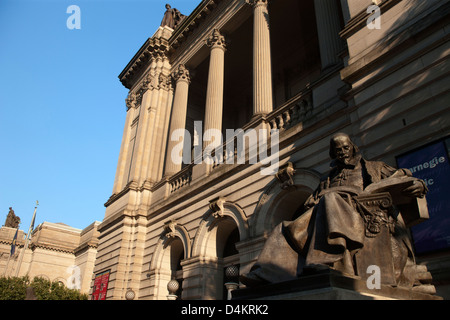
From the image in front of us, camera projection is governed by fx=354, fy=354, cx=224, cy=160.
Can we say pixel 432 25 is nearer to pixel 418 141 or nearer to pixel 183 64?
pixel 418 141

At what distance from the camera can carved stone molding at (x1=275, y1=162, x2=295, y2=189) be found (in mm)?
11445

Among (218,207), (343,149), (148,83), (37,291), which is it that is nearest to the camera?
(343,149)

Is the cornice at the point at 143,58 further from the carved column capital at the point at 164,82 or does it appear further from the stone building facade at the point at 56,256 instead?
the stone building facade at the point at 56,256

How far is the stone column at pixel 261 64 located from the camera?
580 inches

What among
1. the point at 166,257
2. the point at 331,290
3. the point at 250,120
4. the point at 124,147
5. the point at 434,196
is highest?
the point at 124,147

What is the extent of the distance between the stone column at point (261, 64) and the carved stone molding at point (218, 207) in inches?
148

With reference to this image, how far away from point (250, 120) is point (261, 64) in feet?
8.66

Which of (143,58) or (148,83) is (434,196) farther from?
(143,58)

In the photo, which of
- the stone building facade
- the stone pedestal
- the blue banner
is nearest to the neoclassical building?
the blue banner

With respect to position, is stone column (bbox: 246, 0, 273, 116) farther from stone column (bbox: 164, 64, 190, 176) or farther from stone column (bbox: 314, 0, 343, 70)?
stone column (bbox: 164, 64, 190, 176)

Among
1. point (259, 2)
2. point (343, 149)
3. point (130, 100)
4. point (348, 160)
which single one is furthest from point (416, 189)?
point (130, 100)

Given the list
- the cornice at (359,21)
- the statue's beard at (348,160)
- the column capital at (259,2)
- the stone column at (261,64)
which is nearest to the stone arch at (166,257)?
the stone column at (261,64)

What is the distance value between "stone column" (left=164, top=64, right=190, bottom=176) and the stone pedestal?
51.7 ft

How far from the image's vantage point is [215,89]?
18078 millimetres
